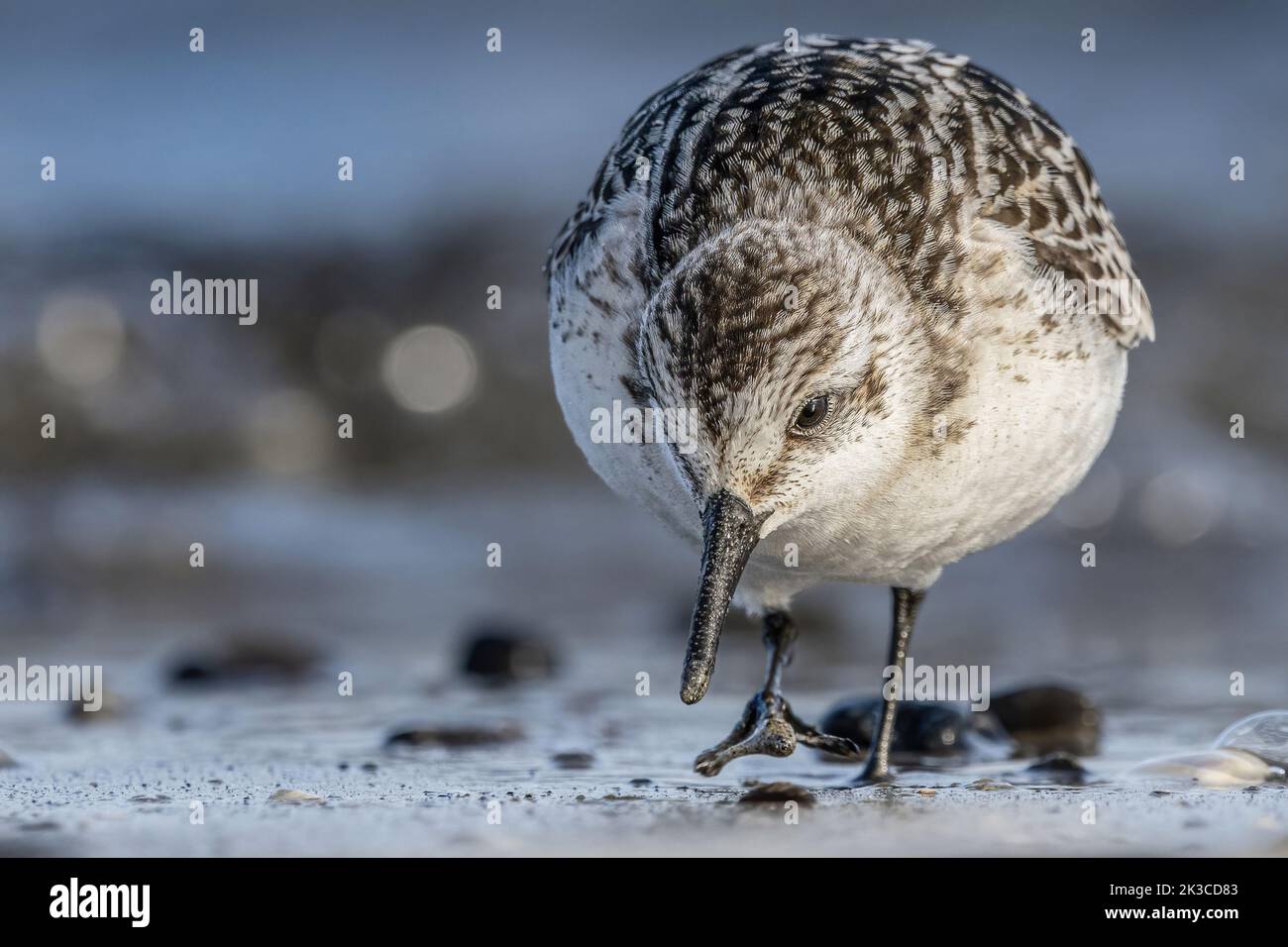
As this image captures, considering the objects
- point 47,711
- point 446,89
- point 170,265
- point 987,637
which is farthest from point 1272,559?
point 446,89

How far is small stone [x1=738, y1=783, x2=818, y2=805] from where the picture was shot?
5754 millimetres

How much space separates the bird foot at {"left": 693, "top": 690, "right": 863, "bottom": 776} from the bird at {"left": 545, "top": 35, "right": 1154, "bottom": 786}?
0.01m

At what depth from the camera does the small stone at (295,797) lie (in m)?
5.71

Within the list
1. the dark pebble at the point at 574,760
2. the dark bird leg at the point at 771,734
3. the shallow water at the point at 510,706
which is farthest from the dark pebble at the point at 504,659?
the dark bird leg at the point at 771,734

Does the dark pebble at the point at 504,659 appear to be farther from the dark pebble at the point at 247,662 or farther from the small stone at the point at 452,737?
the small stone at the point at 452,737

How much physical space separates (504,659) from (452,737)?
131 cm

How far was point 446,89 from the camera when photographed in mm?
19531

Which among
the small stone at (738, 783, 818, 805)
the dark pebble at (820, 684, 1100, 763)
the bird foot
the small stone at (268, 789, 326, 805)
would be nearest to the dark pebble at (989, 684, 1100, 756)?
the dark pebble at (820, 684, 1100, 763)

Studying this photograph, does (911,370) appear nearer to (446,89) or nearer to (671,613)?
(671,613)

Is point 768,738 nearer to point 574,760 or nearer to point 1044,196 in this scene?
point 574,760

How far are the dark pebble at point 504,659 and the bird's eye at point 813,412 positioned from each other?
3.31 m

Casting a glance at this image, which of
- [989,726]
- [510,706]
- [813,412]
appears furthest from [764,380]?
[510,706]

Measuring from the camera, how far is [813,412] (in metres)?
5.14
